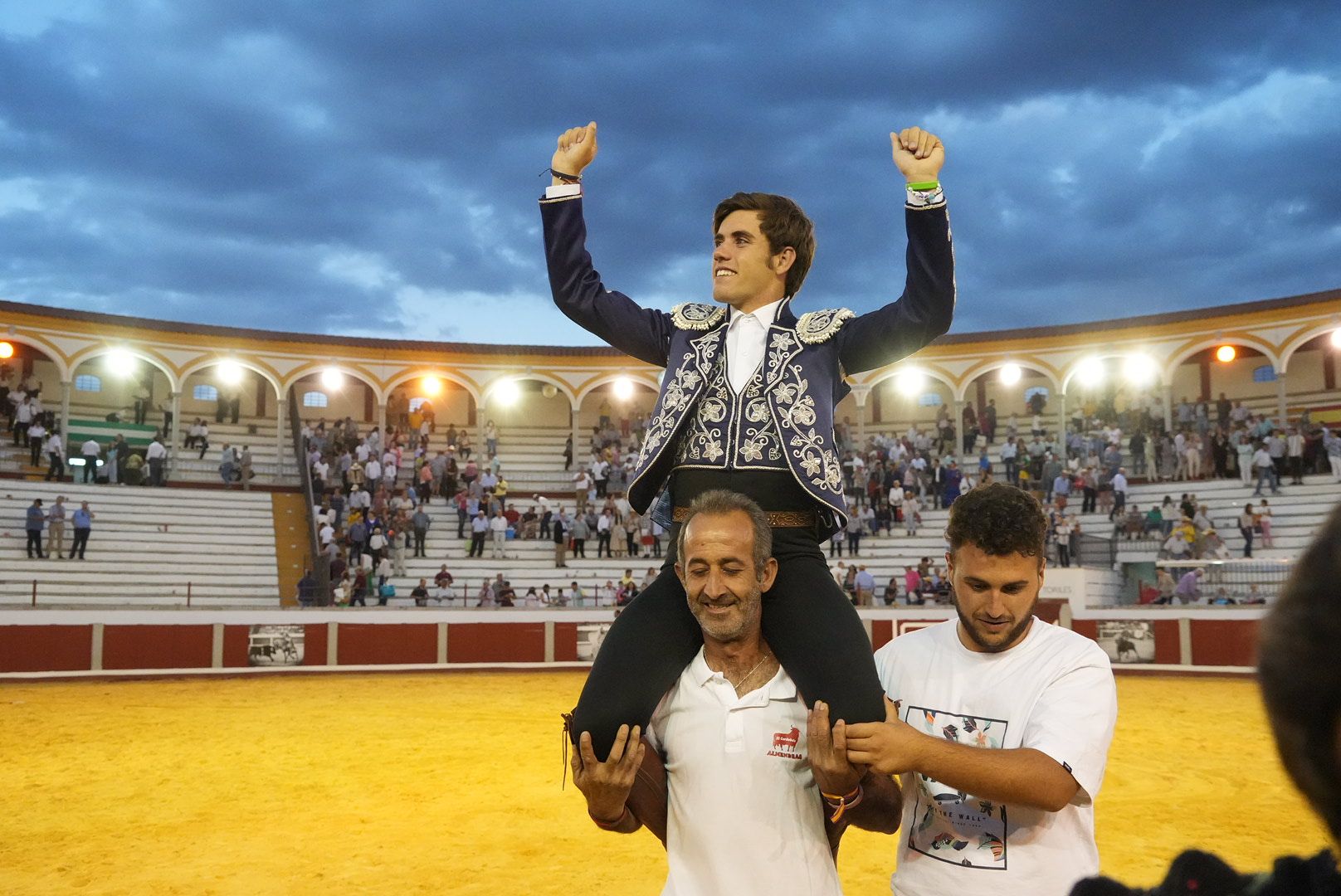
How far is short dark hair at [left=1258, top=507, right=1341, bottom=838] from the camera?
62 centimetres

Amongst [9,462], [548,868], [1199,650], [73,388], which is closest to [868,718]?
[548,868]

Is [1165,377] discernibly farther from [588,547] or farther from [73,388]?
[73,388]

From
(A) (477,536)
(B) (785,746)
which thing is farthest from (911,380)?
(B) (785,746)

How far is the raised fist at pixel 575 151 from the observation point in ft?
9.26

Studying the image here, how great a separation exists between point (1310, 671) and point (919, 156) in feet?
6.59

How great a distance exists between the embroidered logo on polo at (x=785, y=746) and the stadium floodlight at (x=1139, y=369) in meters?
22.0

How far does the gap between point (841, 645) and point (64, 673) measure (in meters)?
14.1

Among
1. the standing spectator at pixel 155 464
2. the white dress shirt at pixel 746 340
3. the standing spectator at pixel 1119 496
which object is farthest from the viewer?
the standing spectator at pixel 155 464

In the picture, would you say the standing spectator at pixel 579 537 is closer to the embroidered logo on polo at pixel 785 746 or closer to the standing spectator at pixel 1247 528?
the standing spectator at pixel 1247 528

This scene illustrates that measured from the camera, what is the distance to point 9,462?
63.5ft

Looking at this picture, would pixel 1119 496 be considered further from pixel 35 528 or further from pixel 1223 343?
pixel 35 528

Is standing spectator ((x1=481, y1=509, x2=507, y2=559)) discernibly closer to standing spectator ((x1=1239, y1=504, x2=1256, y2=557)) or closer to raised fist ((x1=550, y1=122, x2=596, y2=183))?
standing spectator ((x1=1239, y1=504, x2=1256, y2=557))

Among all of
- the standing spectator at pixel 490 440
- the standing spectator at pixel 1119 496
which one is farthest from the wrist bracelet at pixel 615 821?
the standing spectator at pixel 490 440

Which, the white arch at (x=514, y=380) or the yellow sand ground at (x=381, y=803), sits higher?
the white arch at (x=514, y=380)
